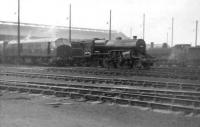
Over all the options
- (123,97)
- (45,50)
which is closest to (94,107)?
(123,97)

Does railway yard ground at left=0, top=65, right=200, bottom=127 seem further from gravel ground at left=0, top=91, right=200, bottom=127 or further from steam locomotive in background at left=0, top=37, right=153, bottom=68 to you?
steam locomotive in background at left=0, top=37, right=153, bottom=68

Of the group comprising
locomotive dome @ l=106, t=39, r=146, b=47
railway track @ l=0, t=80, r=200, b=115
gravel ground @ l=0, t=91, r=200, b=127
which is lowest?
gravel ground @ l=0, t=91, r=200, b=127

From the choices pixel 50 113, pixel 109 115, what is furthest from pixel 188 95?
pixel 50 113

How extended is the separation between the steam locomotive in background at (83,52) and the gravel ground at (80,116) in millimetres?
15893

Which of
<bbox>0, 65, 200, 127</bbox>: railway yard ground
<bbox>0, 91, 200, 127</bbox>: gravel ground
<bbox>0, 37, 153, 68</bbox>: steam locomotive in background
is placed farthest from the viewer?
<bbox>0, 37, 153, 68</bbox>: steam locomotive in background

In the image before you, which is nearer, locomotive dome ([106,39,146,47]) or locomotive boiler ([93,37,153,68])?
locomotive boiler ([93,37,153,68])

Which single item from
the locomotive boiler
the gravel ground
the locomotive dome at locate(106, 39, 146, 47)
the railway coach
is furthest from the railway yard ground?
the railway coach

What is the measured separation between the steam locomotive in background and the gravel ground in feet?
52.1

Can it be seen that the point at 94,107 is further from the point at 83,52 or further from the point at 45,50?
the point at 45,50

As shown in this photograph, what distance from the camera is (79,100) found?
12.0 meters

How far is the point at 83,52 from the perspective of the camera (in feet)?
103

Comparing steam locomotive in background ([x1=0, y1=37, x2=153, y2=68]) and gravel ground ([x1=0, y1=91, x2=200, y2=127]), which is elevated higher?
steam locomotive in background ([x1=0, y1=37, x2=153, y2=68])

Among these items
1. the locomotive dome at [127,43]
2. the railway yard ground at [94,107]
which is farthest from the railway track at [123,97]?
the locomotive dome at [127,43]

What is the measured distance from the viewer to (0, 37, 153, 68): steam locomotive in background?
2730 cm
